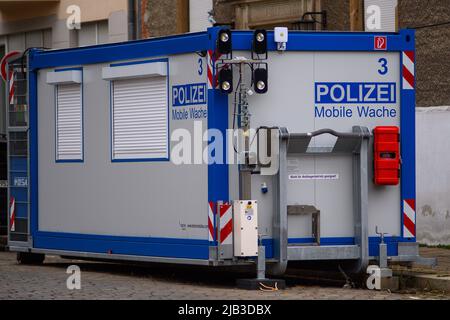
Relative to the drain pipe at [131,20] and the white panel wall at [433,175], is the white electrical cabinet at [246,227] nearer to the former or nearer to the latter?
the white panel wall at [433,175]

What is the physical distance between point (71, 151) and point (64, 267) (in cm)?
195

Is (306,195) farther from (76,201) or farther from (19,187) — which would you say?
(19,187)

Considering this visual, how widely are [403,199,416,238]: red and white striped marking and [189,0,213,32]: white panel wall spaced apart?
11.9 metres

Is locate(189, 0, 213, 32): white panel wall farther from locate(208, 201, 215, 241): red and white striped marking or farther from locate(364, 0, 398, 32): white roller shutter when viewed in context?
locate(208, 201, 215, 241): red and white striped marking

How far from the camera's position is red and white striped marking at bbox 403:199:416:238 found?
51.1 ft

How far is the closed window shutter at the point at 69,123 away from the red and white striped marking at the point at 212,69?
3056 millimetres

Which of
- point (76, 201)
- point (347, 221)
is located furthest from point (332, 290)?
point (76, 201)

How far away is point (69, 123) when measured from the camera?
17.7 metres

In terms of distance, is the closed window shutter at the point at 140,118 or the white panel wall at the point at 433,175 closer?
the closed window shutter at the point at 140,118

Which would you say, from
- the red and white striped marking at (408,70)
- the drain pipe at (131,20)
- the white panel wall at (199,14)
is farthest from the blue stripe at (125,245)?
the drain pipe at (131,20)

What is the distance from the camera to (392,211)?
15.6 metres

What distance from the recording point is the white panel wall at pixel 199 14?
27.0 m

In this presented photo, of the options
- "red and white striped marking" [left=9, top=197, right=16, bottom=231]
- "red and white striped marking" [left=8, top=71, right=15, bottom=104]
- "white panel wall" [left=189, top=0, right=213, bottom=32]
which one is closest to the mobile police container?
"red and white striped marking" [left=9, top=197, right=16, bottom=231]

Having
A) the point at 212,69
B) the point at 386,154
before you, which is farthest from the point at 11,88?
the point at 386,154
